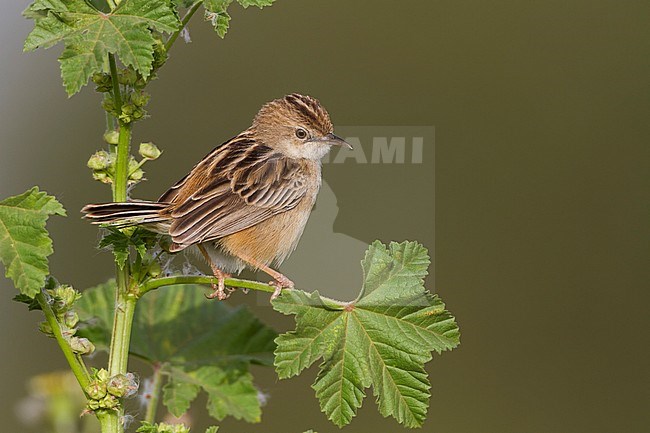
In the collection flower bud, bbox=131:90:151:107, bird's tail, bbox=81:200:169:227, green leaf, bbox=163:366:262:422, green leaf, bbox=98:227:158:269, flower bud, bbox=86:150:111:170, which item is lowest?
green leaf, bbox=163:366:262:422

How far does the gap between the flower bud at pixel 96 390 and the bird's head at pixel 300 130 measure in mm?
1939

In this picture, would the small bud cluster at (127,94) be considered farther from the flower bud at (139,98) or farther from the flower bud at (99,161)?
the flower bud at (99,161)

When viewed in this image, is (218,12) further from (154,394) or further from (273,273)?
(154,394)

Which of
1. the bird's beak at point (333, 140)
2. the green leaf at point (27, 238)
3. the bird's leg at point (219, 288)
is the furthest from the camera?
the bird's beak at point (333, 140)

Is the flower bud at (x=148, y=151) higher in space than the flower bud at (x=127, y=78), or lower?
lower

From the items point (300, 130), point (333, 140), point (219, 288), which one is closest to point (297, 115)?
point (300, 130)

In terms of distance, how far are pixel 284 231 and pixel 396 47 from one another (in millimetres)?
8100

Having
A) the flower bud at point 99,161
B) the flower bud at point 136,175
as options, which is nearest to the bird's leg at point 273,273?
the flower bud at point 136,175

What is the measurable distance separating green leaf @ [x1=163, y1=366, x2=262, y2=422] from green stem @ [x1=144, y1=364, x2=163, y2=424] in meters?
0.04

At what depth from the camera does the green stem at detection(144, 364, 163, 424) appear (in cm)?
356

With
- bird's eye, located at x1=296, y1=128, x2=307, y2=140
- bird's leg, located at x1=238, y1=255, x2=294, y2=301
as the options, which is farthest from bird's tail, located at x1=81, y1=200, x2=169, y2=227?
bird's eye, located at x1=296, y1=128, x2=307, y2=140

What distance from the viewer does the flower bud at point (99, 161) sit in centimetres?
281

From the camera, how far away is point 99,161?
2822 millimetres

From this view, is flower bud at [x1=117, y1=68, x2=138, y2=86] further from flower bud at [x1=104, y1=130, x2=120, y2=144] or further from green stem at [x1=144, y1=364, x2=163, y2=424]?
green stem at [x1=144, y1=364, x2=163, y2=424]
